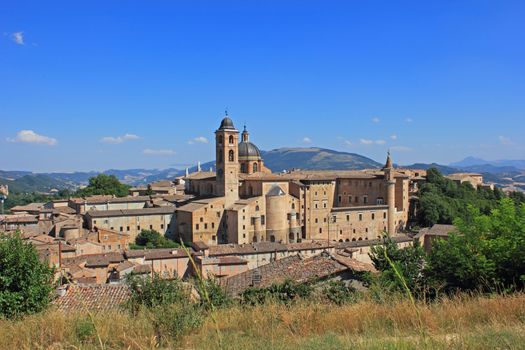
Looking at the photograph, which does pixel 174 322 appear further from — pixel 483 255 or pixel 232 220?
pixel 232 220

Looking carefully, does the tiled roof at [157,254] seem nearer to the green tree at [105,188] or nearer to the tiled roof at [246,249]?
the tiled roof at [246,249]

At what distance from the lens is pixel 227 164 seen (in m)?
46.8

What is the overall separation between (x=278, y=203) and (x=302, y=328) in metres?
41.2

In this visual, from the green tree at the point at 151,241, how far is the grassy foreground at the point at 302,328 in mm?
37750

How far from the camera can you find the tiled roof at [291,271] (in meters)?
12.9

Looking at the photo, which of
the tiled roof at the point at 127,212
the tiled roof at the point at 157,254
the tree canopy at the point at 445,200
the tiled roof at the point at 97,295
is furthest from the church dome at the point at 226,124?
the tiled roof at the point at 97,295

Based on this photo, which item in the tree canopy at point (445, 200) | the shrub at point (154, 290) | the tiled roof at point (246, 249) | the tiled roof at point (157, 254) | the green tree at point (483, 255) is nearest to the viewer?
the shrub at point (154, 290)

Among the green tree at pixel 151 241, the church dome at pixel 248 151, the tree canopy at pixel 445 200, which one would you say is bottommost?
the green tree at pixel 151 241

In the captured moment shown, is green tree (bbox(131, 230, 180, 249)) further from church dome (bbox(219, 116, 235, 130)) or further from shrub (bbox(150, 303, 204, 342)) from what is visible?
shrub (bbox(150, 303, 204, 342))

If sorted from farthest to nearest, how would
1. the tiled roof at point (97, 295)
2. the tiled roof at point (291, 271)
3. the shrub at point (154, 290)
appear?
the tiled roof at point (291, 271)
the tiled roof at point (97, 295)
the shrub at point (154, 290)

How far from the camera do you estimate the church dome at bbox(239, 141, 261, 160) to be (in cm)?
5350

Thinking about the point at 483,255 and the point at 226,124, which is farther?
the point at 226,124

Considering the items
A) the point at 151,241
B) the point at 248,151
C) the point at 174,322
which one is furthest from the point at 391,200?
the point at 174,322

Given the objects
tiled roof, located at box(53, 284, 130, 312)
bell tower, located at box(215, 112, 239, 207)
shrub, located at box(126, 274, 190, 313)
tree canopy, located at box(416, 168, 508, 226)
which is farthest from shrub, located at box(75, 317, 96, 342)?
tree canopy, located at box(416, 168, 508, 226)
